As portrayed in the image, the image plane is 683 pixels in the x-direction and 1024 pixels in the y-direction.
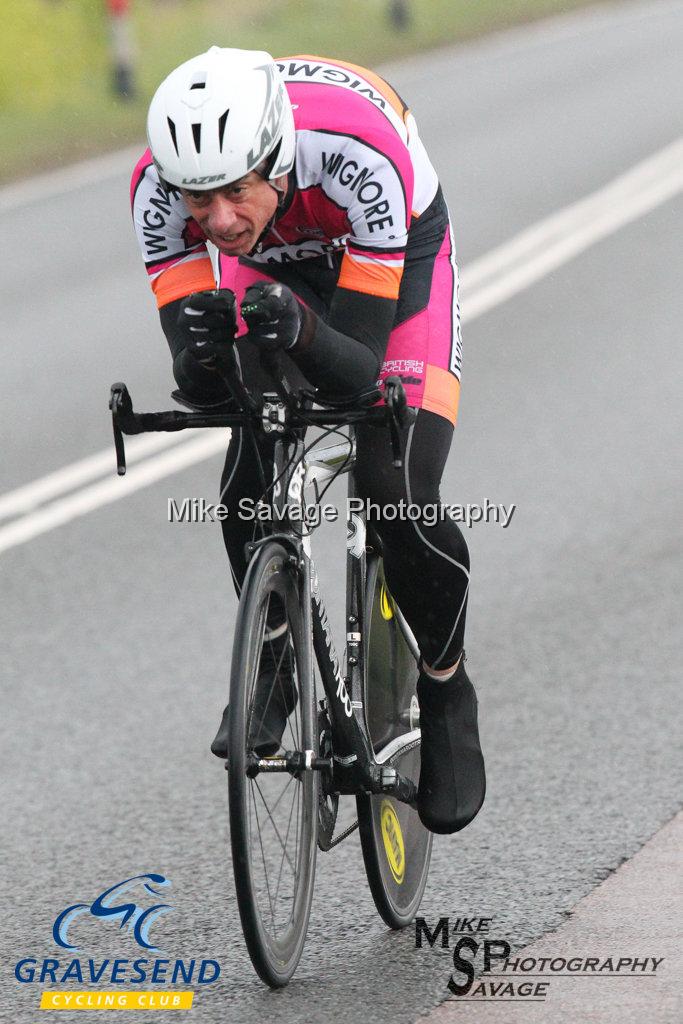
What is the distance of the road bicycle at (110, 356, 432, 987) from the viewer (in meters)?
3.57

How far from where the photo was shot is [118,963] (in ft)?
13.0

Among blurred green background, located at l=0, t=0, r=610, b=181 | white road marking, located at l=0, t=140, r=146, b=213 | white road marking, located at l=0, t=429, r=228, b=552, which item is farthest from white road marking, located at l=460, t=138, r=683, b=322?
blurred green background, located at l=0, t=0, r=610, b=181

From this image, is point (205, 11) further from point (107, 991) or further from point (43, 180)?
point (107, 991)

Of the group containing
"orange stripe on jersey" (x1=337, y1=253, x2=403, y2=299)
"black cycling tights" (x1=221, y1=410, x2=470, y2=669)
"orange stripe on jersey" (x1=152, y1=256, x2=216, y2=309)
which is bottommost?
"black cycling tights" (x1=221, y1=410, x2=470, y2=669)

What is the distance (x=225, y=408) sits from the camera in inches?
150

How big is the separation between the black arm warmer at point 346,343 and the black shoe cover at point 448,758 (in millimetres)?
955

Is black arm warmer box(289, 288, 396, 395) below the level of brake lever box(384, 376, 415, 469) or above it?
above

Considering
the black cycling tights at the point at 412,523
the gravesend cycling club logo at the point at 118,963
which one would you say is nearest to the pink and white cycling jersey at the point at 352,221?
the black cycling tights at the point at 412,523

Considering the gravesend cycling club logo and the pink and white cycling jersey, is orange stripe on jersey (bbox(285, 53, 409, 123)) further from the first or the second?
the gravesend cycling club logo

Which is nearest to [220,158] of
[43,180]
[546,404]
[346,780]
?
[346,780]

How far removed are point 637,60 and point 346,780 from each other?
56.6ft

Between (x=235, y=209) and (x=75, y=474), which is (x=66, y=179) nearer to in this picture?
(x=75, y=474)

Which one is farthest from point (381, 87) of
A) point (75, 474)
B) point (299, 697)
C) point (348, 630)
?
point (75, 474)

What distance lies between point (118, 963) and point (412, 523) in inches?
49.7
